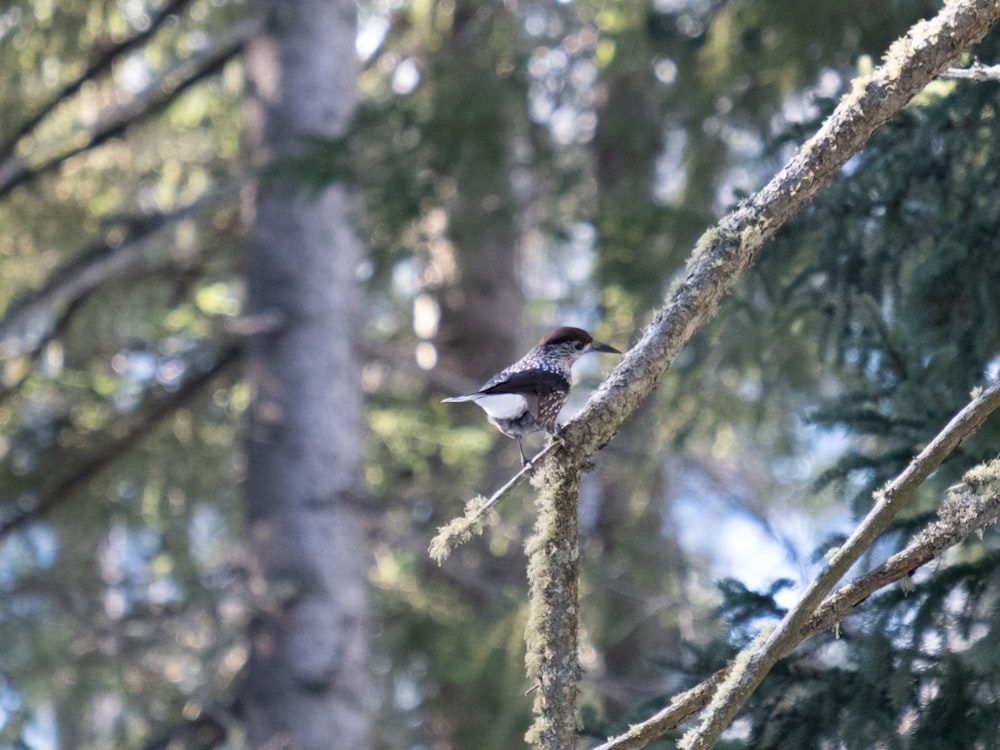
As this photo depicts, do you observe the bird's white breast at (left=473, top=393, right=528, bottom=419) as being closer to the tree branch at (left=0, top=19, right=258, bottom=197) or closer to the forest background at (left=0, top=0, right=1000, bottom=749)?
the forest background at (left=0, top=0, right=1000, bottom=749)

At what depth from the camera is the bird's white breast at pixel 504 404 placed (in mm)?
3674

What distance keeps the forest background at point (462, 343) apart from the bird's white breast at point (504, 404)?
835 millimetres

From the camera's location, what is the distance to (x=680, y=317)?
2.61 m

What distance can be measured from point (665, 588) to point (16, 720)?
468 cm

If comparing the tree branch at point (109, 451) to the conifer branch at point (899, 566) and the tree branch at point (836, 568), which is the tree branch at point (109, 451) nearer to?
the conifer branch at point (899, 566)

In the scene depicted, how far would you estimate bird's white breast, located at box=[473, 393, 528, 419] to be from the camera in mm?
3674

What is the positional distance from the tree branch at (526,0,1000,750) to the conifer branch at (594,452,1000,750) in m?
0.13

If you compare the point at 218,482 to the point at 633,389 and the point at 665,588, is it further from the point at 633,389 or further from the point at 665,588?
the point at 633,389

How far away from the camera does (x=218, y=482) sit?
8828mm

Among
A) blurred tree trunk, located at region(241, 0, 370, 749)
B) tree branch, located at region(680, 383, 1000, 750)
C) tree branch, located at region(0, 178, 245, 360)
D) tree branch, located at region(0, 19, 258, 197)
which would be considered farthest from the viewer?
tree branch, located at region(0, 19, 258, 197)

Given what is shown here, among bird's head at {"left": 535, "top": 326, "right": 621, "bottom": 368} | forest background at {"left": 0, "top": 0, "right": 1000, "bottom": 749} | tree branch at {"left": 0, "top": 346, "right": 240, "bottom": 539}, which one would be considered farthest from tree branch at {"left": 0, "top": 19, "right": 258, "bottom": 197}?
bird's head at {"left": 535, "top": 326, "right": 621, "bottom": 368}

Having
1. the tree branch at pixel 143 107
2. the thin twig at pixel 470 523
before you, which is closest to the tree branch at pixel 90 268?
the tree branch at pixel 143 107

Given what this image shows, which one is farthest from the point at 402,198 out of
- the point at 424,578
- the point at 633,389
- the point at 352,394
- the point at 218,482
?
the point at 633,389

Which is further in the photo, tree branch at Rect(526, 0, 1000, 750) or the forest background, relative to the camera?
the forest background
